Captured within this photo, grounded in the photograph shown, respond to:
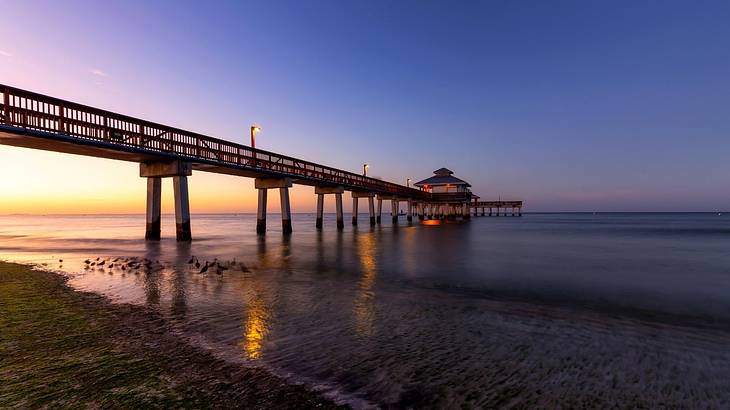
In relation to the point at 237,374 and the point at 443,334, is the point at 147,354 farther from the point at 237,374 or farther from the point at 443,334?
the point at 443,334

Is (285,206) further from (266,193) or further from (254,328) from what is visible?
(254,328)

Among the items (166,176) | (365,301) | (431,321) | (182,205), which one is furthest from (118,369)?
(182,205)

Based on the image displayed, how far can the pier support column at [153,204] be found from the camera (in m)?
22.6

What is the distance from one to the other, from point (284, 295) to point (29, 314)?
4.89 metres

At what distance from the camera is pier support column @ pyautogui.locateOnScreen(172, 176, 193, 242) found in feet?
73.6

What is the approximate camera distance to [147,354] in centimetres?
479

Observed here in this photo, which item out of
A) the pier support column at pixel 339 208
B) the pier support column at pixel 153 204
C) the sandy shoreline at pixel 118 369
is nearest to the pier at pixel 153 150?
the pier support column at pixel 153 204

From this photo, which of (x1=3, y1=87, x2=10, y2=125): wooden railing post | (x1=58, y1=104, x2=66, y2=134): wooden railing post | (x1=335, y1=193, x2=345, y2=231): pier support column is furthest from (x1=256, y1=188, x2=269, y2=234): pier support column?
(x1=3, y1=87, x2=10, y2=125): wooden railing post

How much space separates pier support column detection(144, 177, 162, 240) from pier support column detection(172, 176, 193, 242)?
3.72ft

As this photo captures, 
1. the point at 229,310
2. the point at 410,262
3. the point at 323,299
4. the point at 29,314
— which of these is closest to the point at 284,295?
the point at 323,299

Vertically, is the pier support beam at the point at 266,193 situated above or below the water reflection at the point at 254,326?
above

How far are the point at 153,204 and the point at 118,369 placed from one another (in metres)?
21.9

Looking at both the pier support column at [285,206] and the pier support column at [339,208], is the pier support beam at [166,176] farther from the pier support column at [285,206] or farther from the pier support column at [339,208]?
the pier support column at [339,208]

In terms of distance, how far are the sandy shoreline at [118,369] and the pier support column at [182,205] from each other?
16535mm
